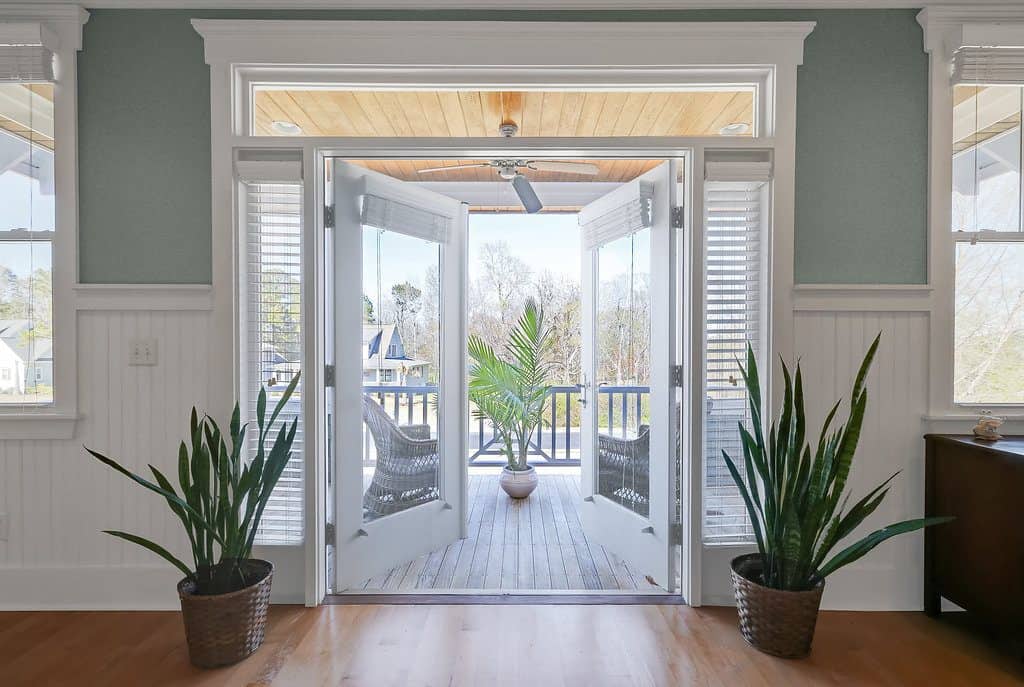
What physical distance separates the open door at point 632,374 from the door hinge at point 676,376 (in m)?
0.03

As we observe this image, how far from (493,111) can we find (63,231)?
203 cm

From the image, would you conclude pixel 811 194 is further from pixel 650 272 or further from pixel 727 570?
pixel 727 570

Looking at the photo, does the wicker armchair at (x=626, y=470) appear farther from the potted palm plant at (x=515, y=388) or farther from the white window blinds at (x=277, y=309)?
the white window blinds at (x=277, y=309)

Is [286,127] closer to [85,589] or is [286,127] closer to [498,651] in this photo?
[85,589]

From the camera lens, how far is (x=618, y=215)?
3.14 meters

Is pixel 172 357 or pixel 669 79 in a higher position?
pixel 669 79

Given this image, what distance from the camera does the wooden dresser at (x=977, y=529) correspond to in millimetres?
2041

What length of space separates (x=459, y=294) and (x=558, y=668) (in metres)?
2.06

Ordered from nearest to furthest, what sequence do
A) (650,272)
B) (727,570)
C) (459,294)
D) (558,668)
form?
(558,668), (727,570), (650,272), (459,294)

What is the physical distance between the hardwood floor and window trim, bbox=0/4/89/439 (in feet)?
2.82

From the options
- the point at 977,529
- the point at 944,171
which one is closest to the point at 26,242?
the point at 944,171

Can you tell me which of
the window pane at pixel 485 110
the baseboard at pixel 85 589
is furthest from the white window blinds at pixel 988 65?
the baseboard at pixel 85 589

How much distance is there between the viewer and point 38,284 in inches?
99.0

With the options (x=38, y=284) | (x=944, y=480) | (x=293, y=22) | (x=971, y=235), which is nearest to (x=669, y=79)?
(x=971, y=235)
